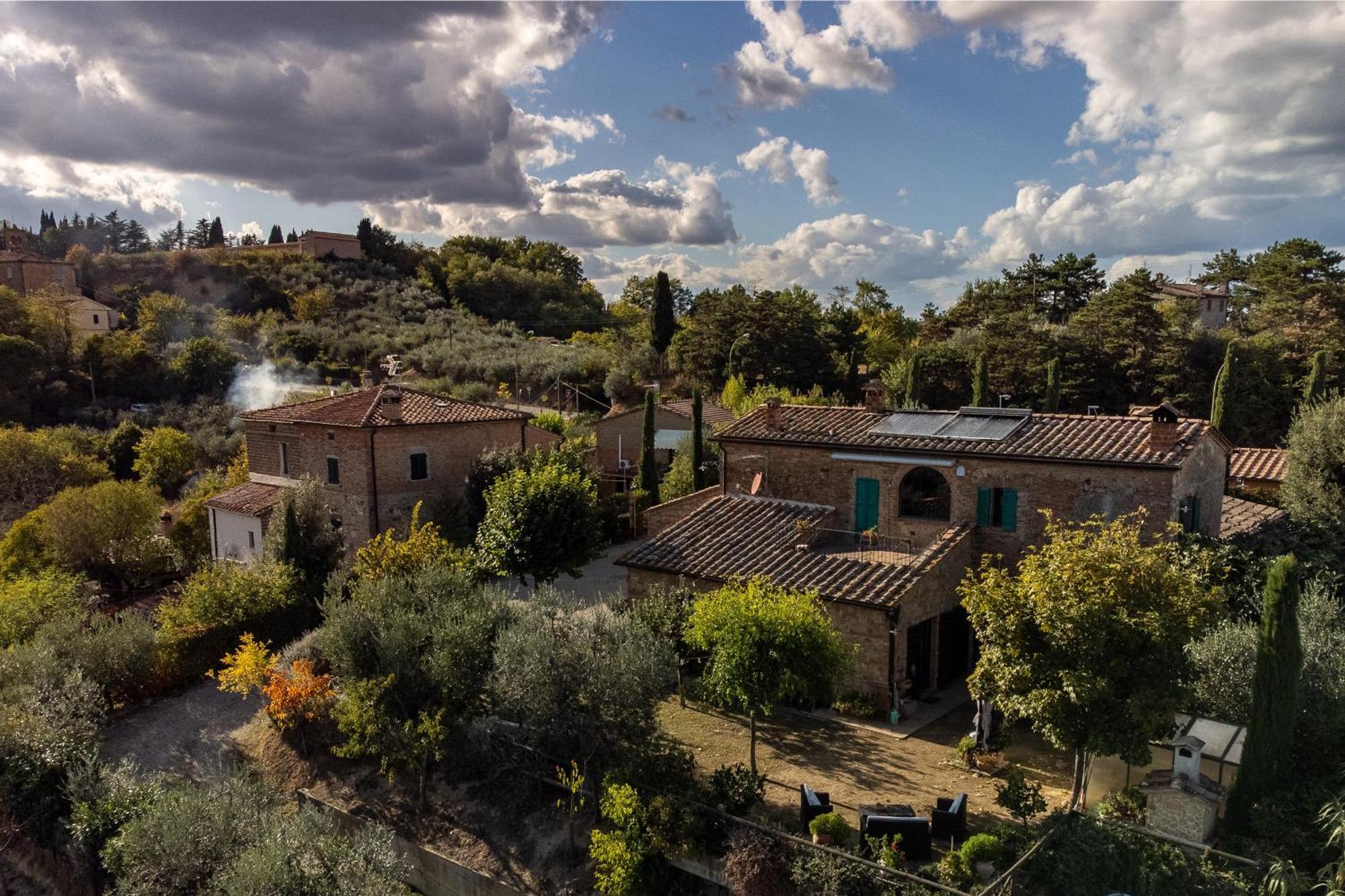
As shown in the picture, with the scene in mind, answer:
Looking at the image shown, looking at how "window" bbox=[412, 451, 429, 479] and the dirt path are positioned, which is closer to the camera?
the dirt path

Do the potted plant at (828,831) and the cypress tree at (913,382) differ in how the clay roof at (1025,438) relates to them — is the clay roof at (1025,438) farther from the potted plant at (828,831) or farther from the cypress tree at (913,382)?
the cypress tree at (913,382)

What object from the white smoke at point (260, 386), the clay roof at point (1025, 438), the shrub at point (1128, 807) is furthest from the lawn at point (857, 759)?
the white smoke at point (260, 386)

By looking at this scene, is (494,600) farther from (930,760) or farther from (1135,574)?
(1135,574)

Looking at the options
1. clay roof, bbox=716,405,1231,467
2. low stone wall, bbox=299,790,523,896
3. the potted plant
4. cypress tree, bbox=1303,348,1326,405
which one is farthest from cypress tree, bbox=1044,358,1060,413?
low stone wall, bbox=299,790,523,896

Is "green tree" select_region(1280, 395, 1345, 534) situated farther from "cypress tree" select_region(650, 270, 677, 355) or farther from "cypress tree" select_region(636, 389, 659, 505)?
"cypress tree" select_region(650, 270, 677, 355)

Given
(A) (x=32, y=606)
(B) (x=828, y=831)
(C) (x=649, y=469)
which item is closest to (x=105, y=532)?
(A) (x=32, y=606)
